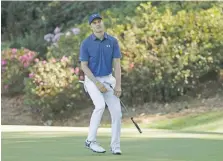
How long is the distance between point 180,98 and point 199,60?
1141 mm

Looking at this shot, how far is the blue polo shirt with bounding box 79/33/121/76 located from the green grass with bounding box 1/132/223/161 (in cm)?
107

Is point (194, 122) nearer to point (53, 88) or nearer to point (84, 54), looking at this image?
point (53, 88)

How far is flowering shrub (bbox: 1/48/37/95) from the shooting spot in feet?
69.7

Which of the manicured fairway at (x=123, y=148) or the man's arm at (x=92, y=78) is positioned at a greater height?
the man's arm at (x=92, y=78)

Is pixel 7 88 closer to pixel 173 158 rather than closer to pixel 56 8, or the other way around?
pixel 56 8

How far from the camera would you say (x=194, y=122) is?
1647 centimetres

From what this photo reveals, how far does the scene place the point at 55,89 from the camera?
1902cm

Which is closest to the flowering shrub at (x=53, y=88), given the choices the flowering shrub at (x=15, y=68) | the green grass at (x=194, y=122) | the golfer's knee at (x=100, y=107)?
the flowering shrub at (x=15, y=68)

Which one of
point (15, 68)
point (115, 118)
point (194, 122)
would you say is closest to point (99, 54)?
point (115, 118)

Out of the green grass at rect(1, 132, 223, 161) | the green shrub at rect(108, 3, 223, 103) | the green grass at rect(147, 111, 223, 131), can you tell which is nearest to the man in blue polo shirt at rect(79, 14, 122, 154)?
the green grass at rect(1, 132, 223, 161)

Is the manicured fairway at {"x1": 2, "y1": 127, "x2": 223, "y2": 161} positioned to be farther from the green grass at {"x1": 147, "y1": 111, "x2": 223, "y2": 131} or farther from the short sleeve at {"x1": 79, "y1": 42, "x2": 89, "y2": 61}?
the green grass at {"x1": 147, "y1": 111, "x2": 223, "y2": 131}

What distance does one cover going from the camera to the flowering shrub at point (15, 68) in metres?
21.2

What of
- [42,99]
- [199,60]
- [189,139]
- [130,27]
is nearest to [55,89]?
[42,99]

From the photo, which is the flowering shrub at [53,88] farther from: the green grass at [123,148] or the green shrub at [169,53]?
the green grass at [123,148]
